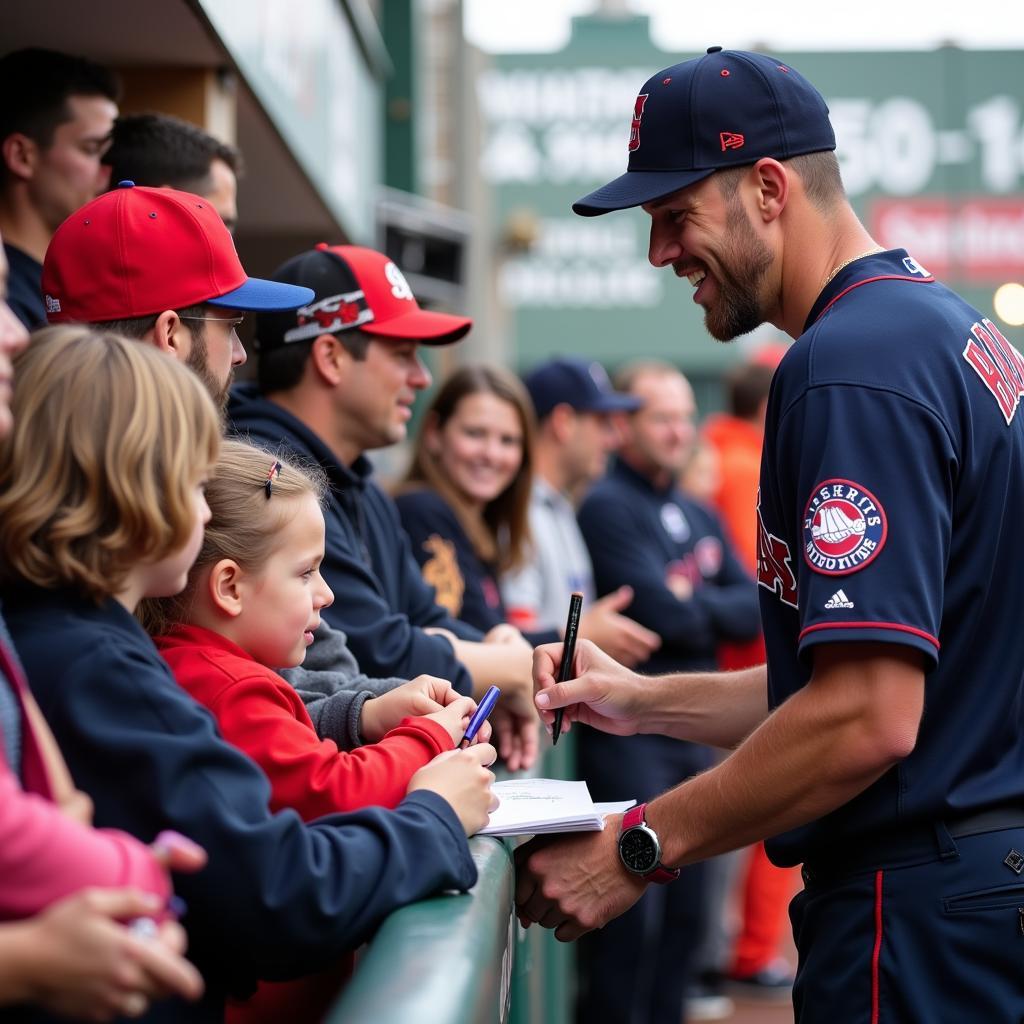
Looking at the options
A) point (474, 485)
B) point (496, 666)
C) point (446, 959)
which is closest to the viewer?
point (446, 959)

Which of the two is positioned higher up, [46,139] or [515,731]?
[46,139]

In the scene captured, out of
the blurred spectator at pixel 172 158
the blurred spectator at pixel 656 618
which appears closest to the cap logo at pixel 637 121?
the blurred spectator at pixel 172 158

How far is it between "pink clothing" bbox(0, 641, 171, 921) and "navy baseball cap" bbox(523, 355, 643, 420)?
5080 mm

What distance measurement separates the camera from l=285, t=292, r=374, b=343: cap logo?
346 cm

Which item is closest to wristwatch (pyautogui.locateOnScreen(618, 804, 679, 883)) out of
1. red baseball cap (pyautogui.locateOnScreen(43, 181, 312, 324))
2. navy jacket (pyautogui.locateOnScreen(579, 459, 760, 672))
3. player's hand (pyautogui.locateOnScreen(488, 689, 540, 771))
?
player's hand (pyautogui.locateOnScreen(488, 689, 540, 771))

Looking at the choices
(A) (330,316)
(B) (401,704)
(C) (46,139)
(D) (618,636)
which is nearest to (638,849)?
(B) (401,704)

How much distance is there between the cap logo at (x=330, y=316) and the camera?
346cm

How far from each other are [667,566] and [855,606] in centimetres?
392

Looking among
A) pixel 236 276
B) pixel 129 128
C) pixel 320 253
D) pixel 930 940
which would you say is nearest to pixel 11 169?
pixel 129 128

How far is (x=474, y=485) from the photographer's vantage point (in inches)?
200

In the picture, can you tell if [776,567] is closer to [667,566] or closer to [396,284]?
[396,284]

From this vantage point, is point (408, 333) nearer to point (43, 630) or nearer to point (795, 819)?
point (795, 819)

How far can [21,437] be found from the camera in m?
1.70

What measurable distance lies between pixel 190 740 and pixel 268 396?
1.95 m
